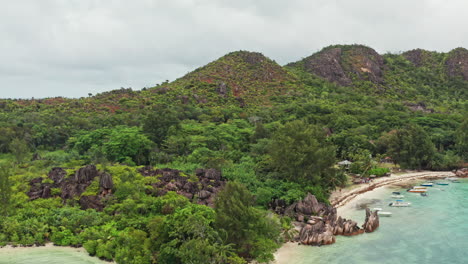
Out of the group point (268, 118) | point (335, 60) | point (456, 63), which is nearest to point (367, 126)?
point (268, 118)

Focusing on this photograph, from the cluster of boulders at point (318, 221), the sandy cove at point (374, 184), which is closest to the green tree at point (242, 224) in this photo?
the cluster of boulders at point (318, 221)

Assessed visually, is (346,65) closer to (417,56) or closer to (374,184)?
(417,56)

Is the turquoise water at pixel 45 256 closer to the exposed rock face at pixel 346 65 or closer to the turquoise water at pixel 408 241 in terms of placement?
the turquoise water at pixel 408 241

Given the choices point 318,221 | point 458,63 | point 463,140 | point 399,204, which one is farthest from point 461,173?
point 458,63

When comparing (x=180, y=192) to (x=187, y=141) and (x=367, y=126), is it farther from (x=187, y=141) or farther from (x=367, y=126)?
(x=367, y=126)

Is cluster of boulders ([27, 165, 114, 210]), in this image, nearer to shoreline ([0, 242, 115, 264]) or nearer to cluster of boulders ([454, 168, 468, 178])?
shoreline ([0, 242, 115, 264])

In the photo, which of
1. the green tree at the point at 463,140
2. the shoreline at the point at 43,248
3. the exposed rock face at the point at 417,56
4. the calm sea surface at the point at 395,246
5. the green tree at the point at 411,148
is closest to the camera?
the calm sea surface at the point at 395,246
